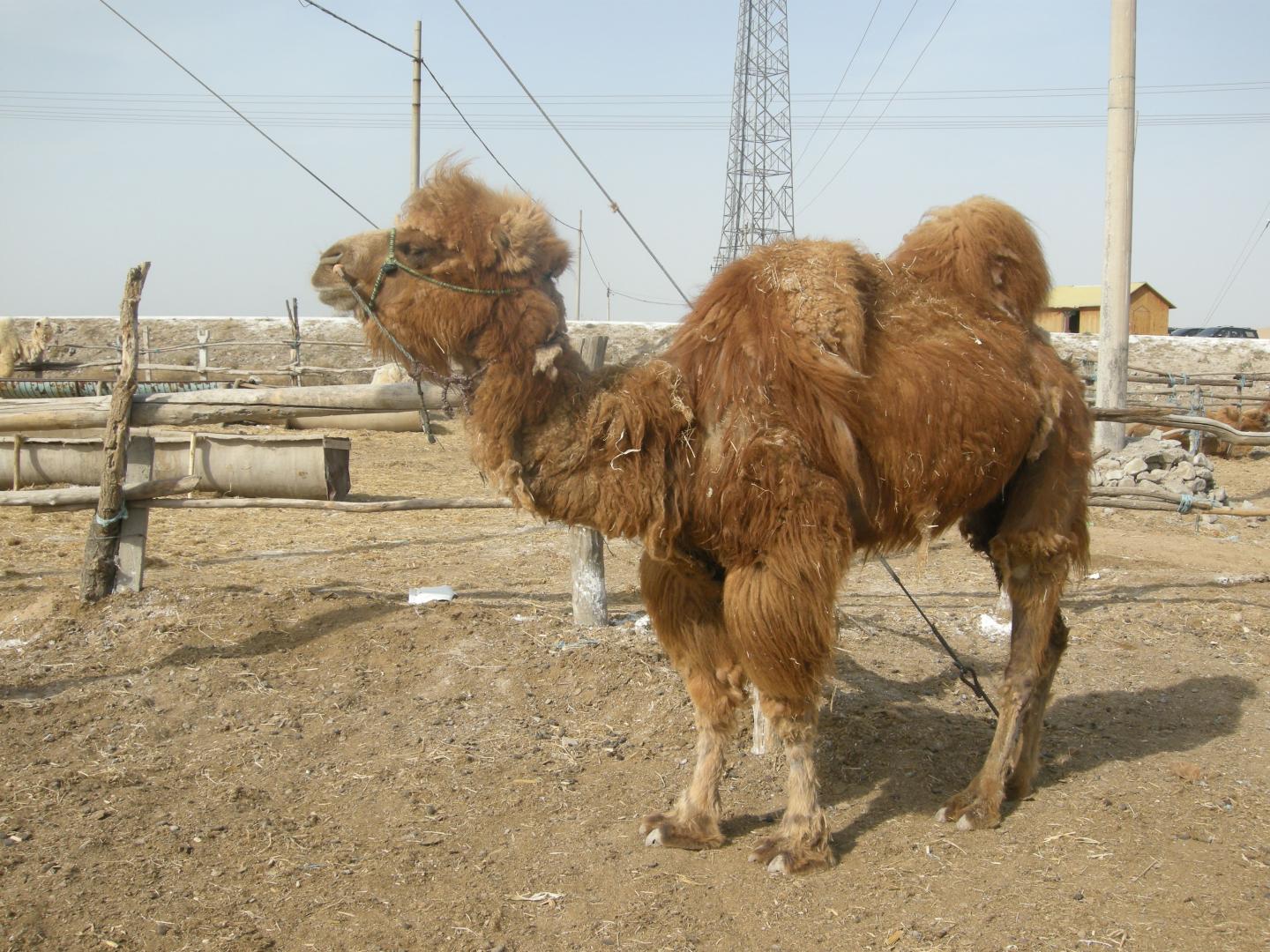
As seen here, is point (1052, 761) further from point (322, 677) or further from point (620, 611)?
point (322, 677)

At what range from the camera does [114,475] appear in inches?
246

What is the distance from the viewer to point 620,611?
23.4ft

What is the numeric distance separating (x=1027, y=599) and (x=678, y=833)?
1.88 meters

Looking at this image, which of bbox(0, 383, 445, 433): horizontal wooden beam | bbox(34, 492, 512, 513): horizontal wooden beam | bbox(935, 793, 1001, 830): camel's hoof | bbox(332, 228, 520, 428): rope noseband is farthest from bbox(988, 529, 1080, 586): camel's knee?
bbox(0, 383, 445, 433): horizontal wooden beam

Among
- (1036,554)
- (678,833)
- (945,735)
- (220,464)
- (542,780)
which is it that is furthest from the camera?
(220,464)

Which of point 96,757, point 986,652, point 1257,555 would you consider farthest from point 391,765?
point 1257,555

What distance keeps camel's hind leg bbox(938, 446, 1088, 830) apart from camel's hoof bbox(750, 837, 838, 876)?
75cm

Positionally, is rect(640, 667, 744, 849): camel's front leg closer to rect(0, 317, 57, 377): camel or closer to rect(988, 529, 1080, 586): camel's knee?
rect(988, 529, 1080, 586): camel's knee

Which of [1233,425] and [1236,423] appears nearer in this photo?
[1233,425]

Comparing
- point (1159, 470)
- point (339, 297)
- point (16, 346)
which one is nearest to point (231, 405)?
point (339, 297)

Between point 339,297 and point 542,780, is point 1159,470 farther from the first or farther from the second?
point 339,297

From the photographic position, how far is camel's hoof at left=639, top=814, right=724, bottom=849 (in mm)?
4004

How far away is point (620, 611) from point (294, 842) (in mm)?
3419

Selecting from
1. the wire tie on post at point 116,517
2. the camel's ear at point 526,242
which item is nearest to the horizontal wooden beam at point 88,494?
the wire tie on post at point 116,517
